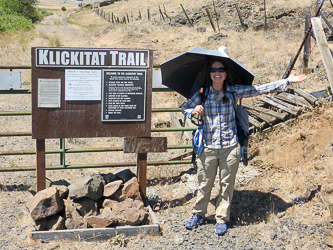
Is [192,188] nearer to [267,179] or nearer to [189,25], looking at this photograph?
[267,179]

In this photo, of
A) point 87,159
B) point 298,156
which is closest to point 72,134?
point 87,159

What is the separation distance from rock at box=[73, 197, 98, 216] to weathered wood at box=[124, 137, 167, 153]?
76cm

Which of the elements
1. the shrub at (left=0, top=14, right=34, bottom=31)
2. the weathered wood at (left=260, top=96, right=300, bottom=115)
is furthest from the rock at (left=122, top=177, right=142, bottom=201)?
the shrub at (left=0, top=14, right=34, bottom=31)

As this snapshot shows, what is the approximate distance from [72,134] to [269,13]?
22.3 meters

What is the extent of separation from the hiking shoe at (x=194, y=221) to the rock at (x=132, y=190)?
73cm

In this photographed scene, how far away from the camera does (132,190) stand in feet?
15.3

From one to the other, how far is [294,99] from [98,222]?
481 cm

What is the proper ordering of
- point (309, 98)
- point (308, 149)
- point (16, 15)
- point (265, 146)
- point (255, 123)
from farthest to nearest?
point (16, 15) < point (309, 98) < point (255, 123) < point (265, 146) < point (308, 149)

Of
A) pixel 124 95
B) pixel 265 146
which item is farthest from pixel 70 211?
pixel 265 146

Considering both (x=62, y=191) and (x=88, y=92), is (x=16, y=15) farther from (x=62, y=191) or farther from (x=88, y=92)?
(x=62, y=191)

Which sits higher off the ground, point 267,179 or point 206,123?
point 206,123

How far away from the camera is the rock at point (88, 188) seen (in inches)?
173

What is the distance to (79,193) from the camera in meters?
4.39

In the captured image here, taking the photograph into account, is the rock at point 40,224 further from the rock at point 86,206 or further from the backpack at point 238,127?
the backpack at point 238,127
